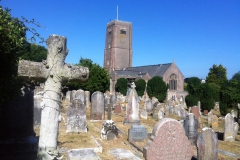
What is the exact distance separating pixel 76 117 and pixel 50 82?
6836 mm

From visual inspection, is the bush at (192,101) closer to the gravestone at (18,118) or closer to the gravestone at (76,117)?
the gravestone at (76,117)

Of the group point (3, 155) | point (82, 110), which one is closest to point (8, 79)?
point (3, 155)

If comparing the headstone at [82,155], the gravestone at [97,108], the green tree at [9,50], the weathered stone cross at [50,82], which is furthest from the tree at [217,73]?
the weathered stone cross at [50,82]

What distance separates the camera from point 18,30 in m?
4.80

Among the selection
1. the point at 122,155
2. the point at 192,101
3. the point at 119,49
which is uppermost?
the point at 119,49

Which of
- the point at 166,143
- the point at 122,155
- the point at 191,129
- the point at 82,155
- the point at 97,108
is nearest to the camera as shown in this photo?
the point at 82,155

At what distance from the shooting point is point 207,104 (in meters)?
23.8

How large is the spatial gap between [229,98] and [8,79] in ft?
62.6

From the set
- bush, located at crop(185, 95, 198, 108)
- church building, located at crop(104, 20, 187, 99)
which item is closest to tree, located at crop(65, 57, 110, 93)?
bush, located at crop(185, 95, 198, 108)

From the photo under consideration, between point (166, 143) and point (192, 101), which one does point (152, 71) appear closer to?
point (192, 101)

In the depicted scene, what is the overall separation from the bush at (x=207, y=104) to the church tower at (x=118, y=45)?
38328mm

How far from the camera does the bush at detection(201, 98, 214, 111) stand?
23703mm

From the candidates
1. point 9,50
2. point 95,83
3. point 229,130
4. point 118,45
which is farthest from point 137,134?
point 118,45

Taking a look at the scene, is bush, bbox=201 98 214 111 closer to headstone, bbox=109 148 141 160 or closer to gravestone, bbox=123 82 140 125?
gravestone, bbox=123 82 140 125
